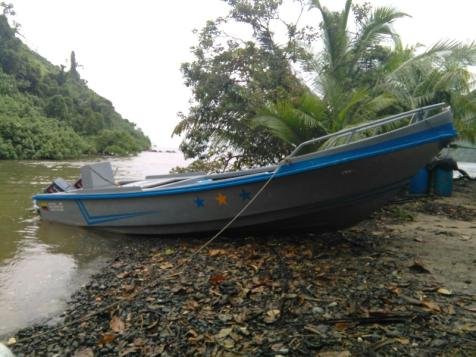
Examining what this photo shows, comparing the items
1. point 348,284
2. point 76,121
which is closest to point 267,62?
point 348,284

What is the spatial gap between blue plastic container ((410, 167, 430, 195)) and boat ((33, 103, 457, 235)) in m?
4.33

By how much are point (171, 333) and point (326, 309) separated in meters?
1.34

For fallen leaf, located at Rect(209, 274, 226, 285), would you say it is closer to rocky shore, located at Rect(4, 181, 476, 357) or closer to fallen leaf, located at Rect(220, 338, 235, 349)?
rocky shore, located at Rect(4, 181, 476, 357)

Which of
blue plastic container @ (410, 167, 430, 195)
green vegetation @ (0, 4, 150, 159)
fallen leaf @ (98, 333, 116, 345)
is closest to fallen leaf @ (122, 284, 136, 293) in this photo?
fallen leaf @ (98, 333, 116, 345)

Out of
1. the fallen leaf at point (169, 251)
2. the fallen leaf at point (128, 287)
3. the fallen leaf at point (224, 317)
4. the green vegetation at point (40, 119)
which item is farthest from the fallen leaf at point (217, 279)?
the green vegetation at point (40, 119)

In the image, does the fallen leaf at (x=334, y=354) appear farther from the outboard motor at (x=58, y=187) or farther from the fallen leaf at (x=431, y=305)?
the outboard motor at (x=58, y=187)

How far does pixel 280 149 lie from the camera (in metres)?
10.1

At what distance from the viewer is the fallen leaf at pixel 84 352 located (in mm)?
3217

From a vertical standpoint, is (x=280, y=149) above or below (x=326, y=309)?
above

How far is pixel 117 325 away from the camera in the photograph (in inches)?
143

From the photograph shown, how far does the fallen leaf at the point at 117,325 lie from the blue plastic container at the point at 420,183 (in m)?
8.41

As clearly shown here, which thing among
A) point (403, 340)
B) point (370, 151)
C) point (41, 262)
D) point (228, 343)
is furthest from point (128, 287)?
A: point (370, 151)

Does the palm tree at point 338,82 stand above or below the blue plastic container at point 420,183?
above

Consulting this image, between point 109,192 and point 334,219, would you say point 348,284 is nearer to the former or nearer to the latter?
point 334,219
